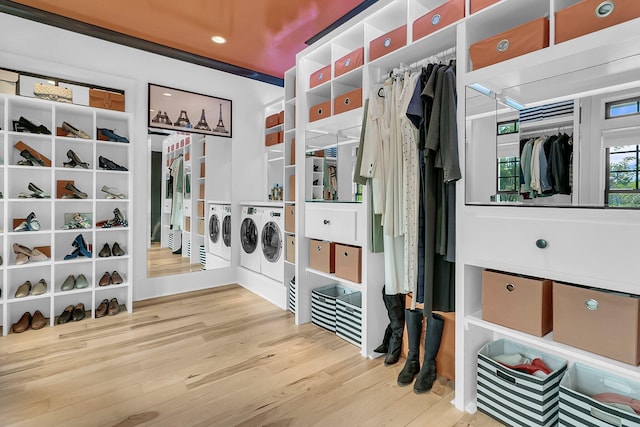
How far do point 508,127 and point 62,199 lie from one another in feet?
11.2

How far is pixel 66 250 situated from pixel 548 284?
3.77 meters

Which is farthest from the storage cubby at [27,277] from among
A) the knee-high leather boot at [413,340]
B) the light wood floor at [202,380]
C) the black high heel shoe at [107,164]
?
the knee-high leather boot at [413,340]

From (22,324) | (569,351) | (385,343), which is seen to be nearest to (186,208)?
(22,324)

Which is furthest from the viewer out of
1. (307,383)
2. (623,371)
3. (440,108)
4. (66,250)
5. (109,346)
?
(66,250)

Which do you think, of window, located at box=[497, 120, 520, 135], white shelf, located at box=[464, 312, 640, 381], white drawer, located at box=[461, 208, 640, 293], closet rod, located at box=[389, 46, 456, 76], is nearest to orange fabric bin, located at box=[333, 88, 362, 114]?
closet rod, located at box=[389, 46, 456, 76]

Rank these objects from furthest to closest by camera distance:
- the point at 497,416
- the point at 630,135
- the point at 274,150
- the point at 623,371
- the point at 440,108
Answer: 1. the point at 274,150
2. the point at 440,108
3. the point at 497,416
4. the point at 630,135
5. the point at 623,371

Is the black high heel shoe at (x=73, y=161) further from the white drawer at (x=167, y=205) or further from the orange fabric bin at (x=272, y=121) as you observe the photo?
the orange fabric bin at (x=272, y=121)

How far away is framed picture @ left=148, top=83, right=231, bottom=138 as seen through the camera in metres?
3.50

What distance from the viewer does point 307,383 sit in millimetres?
1924

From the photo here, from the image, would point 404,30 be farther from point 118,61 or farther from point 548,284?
point 118,61

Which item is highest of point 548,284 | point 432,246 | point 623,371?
point 432,246

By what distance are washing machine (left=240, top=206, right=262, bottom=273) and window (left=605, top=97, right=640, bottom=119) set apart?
3.02 metres

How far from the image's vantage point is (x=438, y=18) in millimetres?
1788

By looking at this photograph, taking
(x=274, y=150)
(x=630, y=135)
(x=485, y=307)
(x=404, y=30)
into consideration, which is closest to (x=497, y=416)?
(x=485, y=307)
